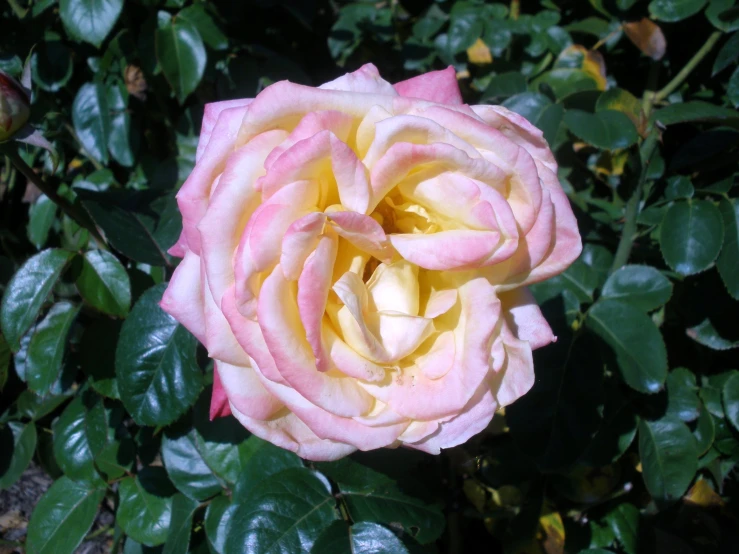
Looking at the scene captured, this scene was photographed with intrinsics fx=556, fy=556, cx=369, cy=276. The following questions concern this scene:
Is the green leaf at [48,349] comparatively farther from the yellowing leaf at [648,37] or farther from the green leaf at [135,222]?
the yellowing leaf at [648,37]

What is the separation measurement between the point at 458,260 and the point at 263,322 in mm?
228

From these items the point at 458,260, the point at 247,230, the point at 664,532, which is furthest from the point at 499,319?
the point at 664,532

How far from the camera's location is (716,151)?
1175 mm

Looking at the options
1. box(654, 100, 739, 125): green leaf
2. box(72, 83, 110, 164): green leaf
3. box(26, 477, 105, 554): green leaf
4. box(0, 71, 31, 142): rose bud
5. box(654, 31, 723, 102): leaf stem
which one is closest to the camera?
box(0, 71, 31, 142): rose bud

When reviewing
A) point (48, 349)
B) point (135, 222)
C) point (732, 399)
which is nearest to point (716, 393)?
point (732, 399)

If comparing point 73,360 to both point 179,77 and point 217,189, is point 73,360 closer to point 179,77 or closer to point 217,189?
point 179,77

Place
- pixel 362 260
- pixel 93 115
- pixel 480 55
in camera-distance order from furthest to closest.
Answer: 1. pixel 480 55
2. pixel 93 115
3. pixel 362 260

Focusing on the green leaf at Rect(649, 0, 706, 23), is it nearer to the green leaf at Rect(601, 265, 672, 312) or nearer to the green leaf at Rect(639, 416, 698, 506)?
the green leaf at Rect(601, 265, 672, 312)

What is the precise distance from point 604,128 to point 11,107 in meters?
1.08

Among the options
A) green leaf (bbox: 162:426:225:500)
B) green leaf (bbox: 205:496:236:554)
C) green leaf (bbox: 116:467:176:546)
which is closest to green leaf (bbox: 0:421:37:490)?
green leaf (bbox: 116:467:176:546)

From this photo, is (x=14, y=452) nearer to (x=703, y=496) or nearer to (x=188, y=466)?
(x=188, y=466)

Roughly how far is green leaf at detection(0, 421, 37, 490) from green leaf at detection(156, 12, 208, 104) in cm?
97

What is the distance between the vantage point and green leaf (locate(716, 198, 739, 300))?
1.06 metres

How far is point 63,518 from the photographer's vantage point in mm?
1325
